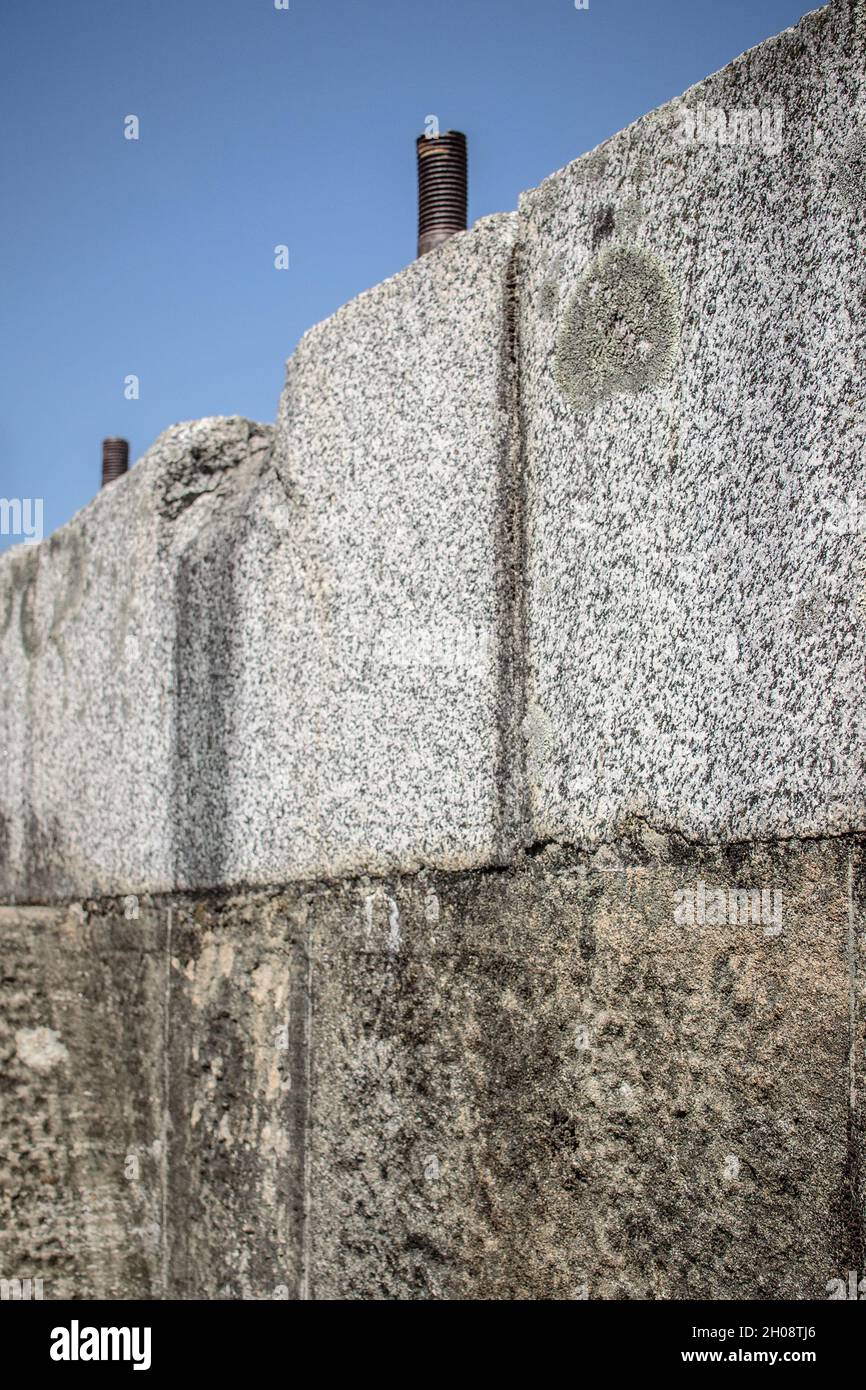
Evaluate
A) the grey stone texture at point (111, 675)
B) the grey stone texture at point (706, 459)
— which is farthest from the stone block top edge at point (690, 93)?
the grey stone texture at point (111, 675)

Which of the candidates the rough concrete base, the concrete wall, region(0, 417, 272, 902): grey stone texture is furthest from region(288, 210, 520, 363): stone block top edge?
the rough concrete base

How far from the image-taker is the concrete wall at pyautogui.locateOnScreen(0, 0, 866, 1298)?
1.49 metres

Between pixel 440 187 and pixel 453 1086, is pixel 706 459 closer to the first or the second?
pixel 453 1086

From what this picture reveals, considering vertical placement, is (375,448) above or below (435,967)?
above

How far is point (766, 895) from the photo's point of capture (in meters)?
1.50

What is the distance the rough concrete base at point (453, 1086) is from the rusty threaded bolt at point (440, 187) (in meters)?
1.38

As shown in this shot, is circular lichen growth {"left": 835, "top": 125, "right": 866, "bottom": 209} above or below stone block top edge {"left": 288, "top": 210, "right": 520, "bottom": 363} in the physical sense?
below

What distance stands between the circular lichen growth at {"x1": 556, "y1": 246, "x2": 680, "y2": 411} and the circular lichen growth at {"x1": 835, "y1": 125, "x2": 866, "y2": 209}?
0.26m

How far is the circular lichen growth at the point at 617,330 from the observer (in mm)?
1701

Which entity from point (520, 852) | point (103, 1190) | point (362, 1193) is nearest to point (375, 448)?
point (520, 852)

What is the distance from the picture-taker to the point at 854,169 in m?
1.46

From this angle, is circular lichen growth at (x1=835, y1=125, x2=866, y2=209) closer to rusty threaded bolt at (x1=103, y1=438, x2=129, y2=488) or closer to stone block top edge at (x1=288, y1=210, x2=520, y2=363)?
stone block top edge at (x1=288, y1=210, x2=520, y2=363)

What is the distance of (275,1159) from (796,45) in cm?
172
